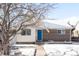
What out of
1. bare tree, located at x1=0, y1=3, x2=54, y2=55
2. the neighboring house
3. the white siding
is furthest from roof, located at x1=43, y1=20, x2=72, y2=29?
the white siding

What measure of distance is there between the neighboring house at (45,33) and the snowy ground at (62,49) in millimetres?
90

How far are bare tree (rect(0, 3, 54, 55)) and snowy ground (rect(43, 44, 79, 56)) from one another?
0.44m

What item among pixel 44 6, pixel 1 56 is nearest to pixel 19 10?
pixel 44 6

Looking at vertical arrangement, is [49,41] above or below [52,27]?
below

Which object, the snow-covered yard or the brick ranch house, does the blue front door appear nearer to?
the brick ranch house

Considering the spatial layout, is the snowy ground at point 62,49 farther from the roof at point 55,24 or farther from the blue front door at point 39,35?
the roof at point 55,24

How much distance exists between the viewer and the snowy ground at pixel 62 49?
7.83 ft

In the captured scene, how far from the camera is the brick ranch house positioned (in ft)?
7.81

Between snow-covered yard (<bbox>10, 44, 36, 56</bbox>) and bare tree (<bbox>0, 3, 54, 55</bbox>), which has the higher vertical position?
bare tree (<bbox>0, 3, 54, 55</bbox>)

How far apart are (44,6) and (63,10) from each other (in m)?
0.29

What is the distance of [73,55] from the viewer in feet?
7.83

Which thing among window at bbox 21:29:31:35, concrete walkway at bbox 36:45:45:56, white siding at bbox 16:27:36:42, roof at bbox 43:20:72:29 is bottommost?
concrete walkway at bbox 36:45:45:56

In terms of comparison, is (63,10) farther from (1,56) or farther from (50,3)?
(1,56)

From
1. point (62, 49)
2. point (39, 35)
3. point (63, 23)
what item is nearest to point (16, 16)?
point (39, 35)
